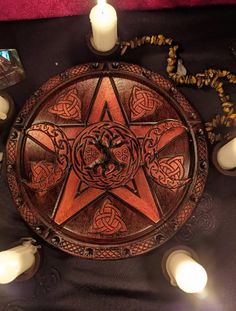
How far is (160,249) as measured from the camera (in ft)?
3.00

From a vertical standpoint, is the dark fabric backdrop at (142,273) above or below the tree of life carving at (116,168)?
below

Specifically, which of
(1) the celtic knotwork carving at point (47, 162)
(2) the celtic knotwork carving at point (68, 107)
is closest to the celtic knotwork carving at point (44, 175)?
(1) the celtic knotwork carving at point (47, 162)

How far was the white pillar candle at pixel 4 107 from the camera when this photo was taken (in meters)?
0.92

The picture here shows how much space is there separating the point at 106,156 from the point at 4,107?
251 mm

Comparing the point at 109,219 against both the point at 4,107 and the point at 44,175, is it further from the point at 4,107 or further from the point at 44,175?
the point at 4,107

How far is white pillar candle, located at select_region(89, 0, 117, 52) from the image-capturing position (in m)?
0.84

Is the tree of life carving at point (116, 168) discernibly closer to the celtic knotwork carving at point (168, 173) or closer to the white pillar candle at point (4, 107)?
the celtic knotwork carving at point (168, 173)

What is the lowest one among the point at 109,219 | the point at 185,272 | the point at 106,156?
the point at 185,272

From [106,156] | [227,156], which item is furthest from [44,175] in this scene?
[227,156]

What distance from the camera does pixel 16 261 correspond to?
806mm

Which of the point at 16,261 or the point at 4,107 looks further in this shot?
the point at 4,107

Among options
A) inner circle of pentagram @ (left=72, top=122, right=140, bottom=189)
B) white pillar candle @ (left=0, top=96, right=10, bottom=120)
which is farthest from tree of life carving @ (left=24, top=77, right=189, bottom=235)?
white pillar candle @ (left=0, top=96, right=10, bottom=120)

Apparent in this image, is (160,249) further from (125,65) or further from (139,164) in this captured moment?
(125,65)

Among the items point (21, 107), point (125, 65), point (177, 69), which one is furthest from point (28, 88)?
point (177, 69)
